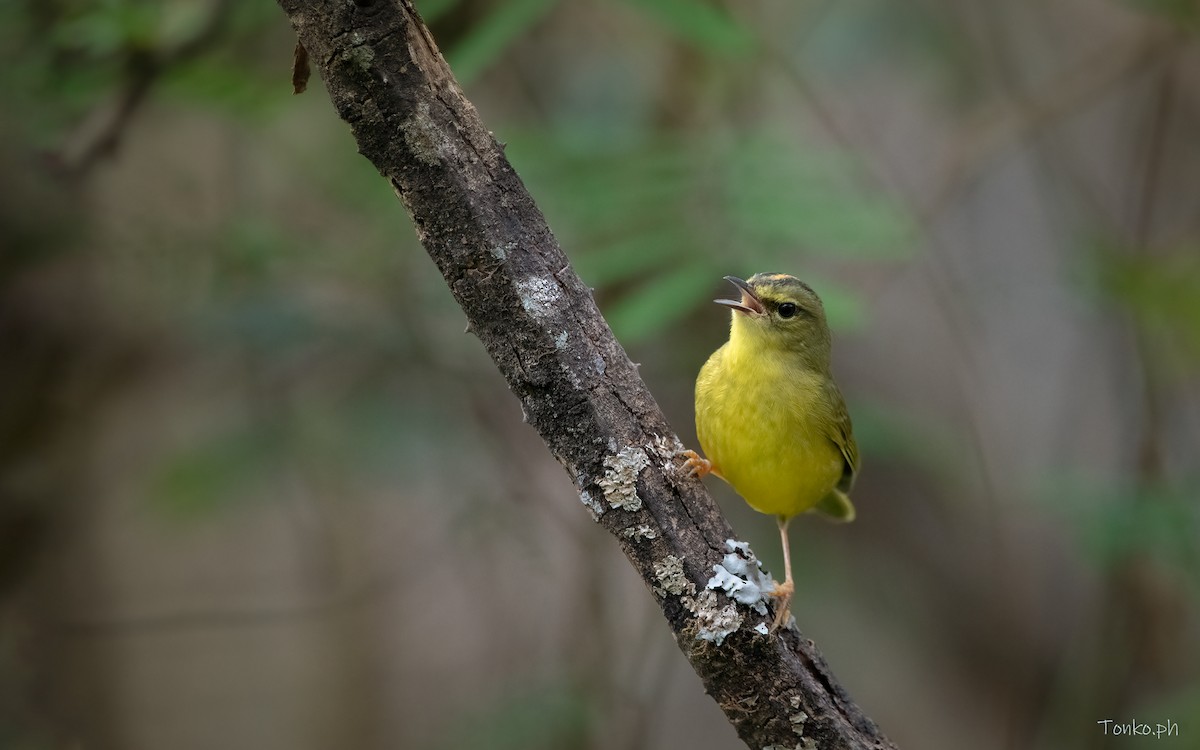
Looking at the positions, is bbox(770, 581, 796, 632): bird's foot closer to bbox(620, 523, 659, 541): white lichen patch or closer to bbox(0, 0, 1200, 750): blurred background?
bbox(620, 523, 659, 541): white lichen patch

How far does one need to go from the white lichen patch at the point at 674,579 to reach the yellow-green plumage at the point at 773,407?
1.22 meters

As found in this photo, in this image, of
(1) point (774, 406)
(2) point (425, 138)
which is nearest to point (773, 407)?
(1) point (774, 406)

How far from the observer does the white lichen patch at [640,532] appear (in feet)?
8.20

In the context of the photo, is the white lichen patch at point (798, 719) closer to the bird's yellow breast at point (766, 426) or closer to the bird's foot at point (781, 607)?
the bird's foot at point (781, 607)

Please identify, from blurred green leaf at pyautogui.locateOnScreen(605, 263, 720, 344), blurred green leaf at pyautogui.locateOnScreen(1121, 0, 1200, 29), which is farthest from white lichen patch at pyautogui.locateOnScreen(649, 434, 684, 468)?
blurred green leaf at pyautogui.locateOnScreen(1121, 0, 1200, 29)

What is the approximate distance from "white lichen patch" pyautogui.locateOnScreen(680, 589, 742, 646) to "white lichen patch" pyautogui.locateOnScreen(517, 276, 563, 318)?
2.45ft

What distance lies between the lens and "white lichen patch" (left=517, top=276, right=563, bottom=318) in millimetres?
2352

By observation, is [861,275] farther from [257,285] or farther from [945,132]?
[257,285]

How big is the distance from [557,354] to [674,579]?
0.59m

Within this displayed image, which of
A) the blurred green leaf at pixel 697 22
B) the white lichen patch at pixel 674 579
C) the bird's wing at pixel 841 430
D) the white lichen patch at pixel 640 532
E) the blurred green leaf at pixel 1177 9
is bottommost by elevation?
the white lichen patch at pixel 674 579

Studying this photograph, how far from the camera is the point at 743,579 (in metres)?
2.47

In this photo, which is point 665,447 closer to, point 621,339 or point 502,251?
point 502,251
